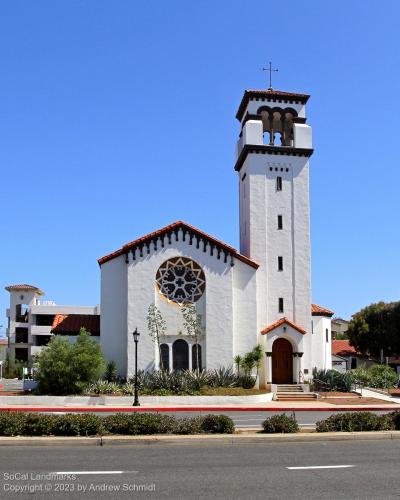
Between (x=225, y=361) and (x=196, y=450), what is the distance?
75.6 ft

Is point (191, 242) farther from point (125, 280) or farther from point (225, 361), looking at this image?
point (225, 361)

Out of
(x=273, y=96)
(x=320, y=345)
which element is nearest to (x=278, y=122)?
(x=273, y=96)

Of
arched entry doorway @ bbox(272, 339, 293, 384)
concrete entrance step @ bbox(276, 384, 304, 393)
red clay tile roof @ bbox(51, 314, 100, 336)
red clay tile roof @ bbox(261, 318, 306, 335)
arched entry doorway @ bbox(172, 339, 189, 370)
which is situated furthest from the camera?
arched entry doorway @ bbox(272, 339, 293, 384)

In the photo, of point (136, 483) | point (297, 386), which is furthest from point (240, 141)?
point (136, 483)

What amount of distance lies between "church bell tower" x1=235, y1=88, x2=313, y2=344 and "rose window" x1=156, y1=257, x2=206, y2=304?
3856mm

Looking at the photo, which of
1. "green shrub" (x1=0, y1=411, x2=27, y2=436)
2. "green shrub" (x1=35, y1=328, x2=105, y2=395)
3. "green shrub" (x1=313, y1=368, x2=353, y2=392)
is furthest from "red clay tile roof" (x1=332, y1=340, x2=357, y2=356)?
"green shrub" (x1=0, y1=411, x2=27, y2=436)

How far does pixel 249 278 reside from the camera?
124ft

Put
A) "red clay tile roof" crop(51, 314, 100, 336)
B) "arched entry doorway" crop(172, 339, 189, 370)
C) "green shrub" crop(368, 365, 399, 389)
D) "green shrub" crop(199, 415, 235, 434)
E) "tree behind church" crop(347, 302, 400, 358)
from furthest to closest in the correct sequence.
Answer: "tree behind church" crop(347, 302, 400, 358)
"green shrub" crop(368, 365, 399, 389)
"red clay tile roof" crop(51, 314, 100, 336)
"arched entry doorway" crop(172, 339, 189, 370)
"green shrub" crop(199, 415, 235, 434)

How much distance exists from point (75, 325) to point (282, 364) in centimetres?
1280

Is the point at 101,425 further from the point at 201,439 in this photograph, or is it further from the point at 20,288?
the point at 20,288

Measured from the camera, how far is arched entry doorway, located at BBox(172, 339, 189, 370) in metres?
37.1

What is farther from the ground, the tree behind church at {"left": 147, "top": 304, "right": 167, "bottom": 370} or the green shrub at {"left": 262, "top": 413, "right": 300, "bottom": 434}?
the tree behind church at {"left": 147, "top": 304, "right": 167, "bottom": 370}

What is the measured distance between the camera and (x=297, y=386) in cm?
3678

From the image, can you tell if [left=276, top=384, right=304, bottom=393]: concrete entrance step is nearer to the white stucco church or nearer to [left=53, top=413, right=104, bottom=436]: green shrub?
the white stucco church
